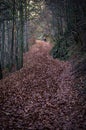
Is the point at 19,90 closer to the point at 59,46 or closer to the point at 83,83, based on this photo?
the point at 83,83

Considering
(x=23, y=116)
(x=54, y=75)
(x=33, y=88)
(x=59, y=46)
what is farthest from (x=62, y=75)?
(x=59, y=46)

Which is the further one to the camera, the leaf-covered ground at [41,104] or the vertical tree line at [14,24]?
the vertical tree line at [14,24]

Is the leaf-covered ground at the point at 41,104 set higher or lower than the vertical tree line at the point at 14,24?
lower

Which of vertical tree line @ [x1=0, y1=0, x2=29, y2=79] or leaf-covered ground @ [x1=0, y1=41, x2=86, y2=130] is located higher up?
vertical tree line @ [x1=0, y1=0, x2=29, y2=79]

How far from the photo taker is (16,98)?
10.9 metres

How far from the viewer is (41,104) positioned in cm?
1014

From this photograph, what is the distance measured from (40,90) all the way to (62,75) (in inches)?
127

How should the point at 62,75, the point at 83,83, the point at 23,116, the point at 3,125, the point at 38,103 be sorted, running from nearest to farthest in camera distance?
the point at 3,125
the point at 23,116
the point at 38,103
the point at 83,83
the point at 62,75

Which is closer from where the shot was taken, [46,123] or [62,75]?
[46,123]

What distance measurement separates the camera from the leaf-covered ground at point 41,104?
805cm

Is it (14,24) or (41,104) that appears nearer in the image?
(41,104)

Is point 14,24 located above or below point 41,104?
above

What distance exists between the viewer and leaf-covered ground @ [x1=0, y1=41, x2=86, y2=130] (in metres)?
8.05

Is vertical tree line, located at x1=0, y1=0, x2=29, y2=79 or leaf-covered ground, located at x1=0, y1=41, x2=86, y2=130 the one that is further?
vertical tree line, located at x1=0, y1=0, x2=29, y2=79
